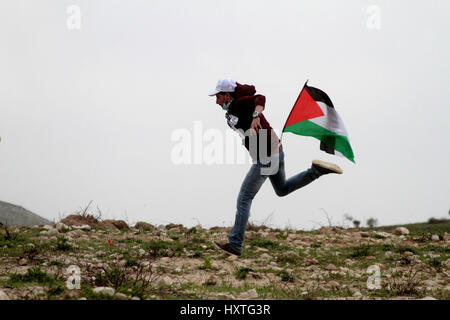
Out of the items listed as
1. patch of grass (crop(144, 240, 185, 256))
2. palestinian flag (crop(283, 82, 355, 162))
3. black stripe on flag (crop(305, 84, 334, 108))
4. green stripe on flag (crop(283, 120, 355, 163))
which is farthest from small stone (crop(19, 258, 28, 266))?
black stripe on flag (crop(305, 84, 334, 108))

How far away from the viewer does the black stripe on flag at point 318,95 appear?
808 cm

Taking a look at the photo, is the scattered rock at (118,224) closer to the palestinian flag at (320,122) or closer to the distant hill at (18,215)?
the distant hill at (18,215)

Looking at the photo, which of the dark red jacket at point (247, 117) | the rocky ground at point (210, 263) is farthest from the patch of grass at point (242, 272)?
the dark red jacket at point (247, 117)

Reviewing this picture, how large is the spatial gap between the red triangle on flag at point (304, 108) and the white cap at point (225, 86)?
1217mm

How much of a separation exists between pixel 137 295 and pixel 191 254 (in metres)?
3.60

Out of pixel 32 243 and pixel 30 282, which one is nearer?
pixel 30 282

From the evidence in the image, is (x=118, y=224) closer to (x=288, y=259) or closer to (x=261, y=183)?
(x=288, y=259)

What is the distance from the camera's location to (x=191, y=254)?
8.41 meters

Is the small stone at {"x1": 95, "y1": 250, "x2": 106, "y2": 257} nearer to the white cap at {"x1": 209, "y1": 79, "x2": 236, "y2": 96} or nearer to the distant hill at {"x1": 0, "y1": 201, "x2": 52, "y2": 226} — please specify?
the white cap at {"x1": 209, "y1": 79, "x2": 236, "y2": 96}
